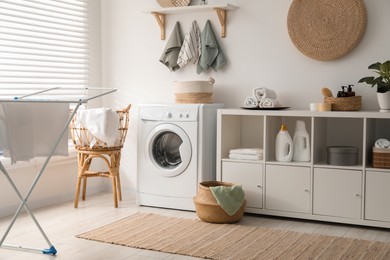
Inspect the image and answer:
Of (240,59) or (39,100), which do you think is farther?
(240,59)

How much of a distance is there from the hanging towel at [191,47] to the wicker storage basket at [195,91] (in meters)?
0.31

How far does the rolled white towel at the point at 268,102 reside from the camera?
4301mm

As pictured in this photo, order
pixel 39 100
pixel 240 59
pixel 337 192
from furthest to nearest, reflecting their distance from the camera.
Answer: pixel 240 59 → pixel 337 192 → pixel 39 100

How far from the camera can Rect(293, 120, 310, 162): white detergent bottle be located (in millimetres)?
4254

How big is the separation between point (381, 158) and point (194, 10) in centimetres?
201

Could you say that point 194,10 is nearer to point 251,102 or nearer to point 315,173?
point 251,102

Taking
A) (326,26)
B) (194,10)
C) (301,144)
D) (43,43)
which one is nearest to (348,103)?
(301,144)

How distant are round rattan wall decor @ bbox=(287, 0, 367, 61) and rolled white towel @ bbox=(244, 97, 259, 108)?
555mm

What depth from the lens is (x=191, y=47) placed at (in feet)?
16.0

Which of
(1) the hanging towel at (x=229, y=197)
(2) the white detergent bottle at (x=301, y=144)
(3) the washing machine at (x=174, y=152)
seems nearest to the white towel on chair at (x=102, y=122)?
(3) the washing machine at (x=174, y=152)

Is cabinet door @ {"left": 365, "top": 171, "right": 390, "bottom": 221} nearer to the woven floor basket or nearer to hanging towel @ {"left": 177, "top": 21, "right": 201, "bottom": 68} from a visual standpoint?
hanging towel @ {"left": 177, "top": 21, "right": 201, "bottom": 68}

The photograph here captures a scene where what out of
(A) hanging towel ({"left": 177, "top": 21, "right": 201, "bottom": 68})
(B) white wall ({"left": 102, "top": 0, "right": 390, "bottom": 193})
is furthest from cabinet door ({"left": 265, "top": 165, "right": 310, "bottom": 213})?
(A) hanging towel ({"left": 177, "top": 21, "right": 201, "bottom": 68})

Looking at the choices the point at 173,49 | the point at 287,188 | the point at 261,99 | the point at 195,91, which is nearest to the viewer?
the point at 287,188

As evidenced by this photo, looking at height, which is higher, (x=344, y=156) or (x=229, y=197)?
(x=344, y=156)
